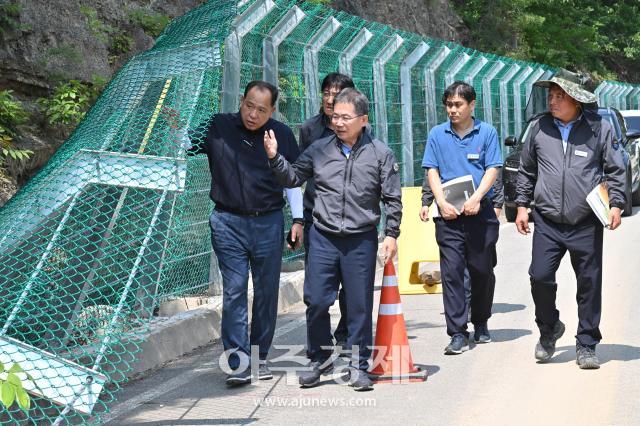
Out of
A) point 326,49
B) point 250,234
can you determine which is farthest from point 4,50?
point 250,234

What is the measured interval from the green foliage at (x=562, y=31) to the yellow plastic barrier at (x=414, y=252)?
2482 cm

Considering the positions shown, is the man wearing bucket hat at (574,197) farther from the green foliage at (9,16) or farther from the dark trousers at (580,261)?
the green foliage at (9,16)

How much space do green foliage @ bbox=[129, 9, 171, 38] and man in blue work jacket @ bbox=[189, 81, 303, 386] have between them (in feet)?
32.1

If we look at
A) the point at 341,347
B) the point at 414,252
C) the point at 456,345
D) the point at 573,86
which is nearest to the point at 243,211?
the point at 341,347

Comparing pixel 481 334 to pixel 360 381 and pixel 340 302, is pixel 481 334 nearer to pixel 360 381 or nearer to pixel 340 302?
pixel 340 302

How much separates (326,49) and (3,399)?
9540 mm

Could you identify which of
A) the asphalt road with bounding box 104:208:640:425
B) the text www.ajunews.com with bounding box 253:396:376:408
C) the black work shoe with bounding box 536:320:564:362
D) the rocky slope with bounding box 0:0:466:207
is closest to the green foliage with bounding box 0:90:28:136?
the rocky slope with bounding box 0:0:466:207

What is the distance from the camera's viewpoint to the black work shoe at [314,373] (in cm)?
704

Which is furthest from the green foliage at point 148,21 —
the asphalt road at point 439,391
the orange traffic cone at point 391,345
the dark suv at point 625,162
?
the orange traffic cone at point 391,345

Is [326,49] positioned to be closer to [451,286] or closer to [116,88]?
[116,88]

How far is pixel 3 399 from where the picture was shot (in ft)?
12.2

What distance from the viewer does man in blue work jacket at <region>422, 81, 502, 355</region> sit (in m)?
8.11

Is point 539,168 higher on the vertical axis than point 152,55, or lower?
lower

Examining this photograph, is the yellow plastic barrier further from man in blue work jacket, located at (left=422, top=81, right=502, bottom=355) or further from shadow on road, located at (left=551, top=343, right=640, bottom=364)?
shadow on road, located at (left=551, top=343, right=640, bottom=364)
